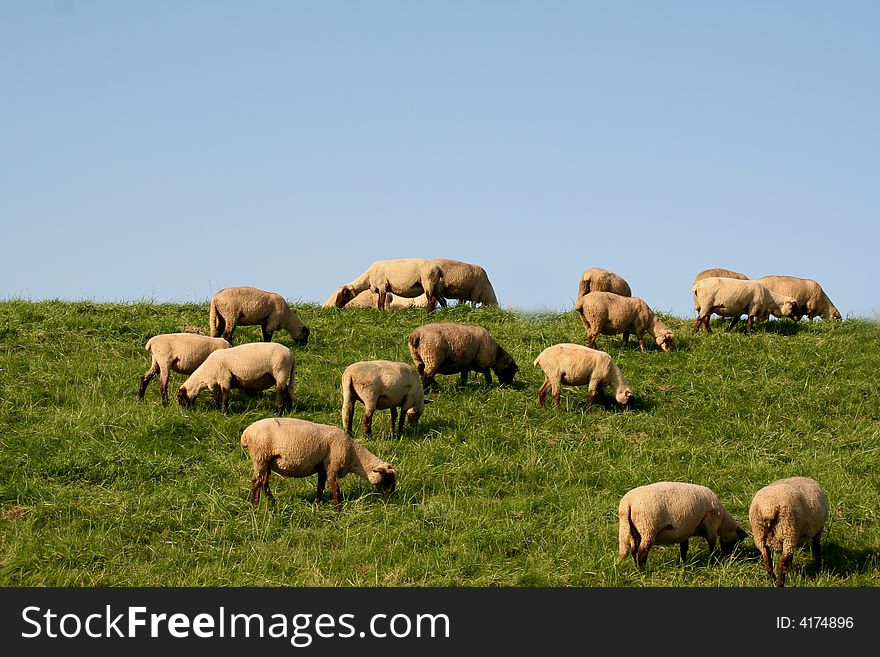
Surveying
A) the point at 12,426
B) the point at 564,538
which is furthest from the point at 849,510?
the point at 12,426

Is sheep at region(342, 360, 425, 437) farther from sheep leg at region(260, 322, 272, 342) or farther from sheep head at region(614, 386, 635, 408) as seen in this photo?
sheep leg at region(260, 322, 272, 342)

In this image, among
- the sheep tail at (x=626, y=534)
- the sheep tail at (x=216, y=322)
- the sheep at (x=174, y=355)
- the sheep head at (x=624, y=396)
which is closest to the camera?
the sheep tail at (x=626, y=534)

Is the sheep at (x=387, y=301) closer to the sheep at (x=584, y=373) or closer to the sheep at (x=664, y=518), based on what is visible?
the sheep at (x=584, y=373)

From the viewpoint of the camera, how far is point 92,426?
56.0 ft

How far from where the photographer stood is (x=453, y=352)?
1981 centimetres

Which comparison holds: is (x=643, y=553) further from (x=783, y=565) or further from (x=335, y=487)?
(x=335, y=487)

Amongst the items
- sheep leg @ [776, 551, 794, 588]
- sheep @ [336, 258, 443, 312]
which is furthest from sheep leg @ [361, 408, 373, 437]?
sheep @ [336, 258, 443, 312]

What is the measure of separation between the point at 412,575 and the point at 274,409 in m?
6.58

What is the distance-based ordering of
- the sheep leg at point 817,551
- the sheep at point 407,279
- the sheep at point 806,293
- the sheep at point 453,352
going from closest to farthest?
the sheep leg at point 817,551
the sheep at point 453,352
the sheep at point 407,279
the sheep at point 806,293

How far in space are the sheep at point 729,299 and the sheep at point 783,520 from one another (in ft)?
37.6

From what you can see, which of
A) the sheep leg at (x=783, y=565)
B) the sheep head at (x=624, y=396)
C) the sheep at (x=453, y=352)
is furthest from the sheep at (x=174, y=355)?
the sheep leg at (x=783, y=565)

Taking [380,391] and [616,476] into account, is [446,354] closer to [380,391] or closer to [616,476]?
[380,391]

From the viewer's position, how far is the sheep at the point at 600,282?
82.3 ft

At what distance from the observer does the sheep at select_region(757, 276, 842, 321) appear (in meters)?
27.2
